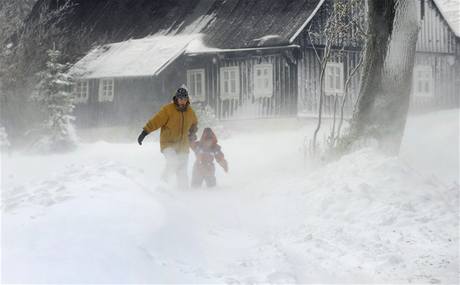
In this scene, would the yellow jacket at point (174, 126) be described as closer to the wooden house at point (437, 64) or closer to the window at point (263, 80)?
the window at point (263, 80)

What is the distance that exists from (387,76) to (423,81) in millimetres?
19811

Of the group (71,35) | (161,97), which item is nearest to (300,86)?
(161,97)

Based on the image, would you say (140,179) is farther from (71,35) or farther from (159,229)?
(71,35)

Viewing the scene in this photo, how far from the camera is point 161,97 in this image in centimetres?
2664

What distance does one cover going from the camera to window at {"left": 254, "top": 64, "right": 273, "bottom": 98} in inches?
997

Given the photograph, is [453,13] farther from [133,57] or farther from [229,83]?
[133,57]

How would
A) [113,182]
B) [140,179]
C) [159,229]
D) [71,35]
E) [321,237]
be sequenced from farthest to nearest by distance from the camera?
[71,35]
[140,179]
[113,182]
[321,237]
[159,229]

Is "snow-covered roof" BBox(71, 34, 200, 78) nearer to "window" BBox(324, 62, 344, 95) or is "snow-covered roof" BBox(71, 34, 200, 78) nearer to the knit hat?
"window" BBox(324, 62, 344, 95)

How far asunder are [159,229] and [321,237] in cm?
185

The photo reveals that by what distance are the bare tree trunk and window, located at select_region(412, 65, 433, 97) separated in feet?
63.0

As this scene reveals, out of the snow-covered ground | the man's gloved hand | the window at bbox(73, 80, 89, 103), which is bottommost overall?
the snow-covered ground

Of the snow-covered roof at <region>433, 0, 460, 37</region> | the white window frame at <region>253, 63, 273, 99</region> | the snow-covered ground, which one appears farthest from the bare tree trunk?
the snow-covered roof at <region>433, 0, 460, 37</region>

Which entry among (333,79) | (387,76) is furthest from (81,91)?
(387,76)

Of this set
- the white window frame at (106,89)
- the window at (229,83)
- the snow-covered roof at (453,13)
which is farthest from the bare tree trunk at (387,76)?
the snow-covered roof at (453,13)
